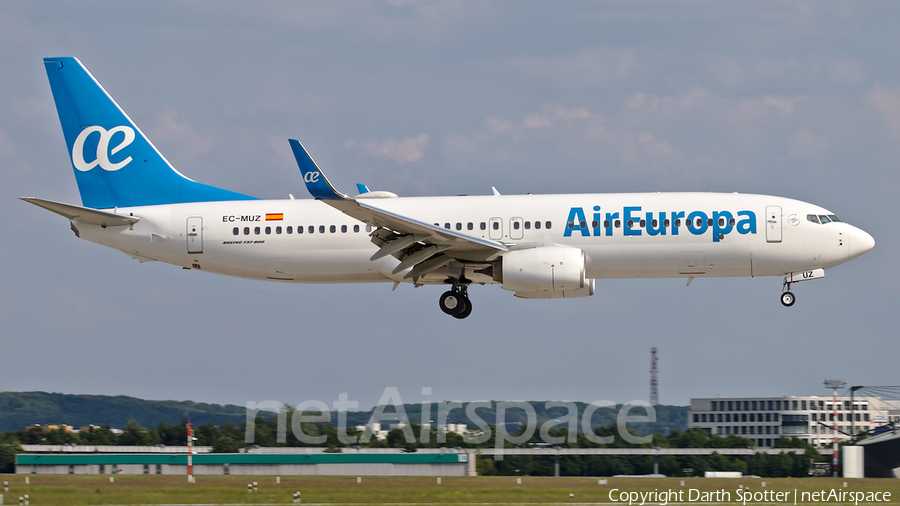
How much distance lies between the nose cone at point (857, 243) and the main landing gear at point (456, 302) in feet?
44.3

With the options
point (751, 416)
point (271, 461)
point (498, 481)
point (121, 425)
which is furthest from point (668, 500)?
point (751, 416)

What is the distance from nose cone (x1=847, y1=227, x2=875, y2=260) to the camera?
3456 centimetres

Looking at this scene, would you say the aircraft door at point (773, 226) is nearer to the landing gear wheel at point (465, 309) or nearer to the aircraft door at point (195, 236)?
the landing gear wheel at point (465, 309)

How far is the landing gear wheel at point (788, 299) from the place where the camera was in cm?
3569

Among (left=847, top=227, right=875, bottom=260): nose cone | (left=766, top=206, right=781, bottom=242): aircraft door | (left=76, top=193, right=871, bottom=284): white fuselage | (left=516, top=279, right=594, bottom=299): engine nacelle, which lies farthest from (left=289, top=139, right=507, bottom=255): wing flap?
(left=847, top=227, right=875, bottom=260): nose cone

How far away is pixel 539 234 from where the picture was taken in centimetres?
3475

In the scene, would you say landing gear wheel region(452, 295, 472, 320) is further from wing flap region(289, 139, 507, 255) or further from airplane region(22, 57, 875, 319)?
wing flap region(289, 139, 507, 255)

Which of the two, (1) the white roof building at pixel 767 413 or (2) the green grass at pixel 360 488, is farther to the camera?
(1) the white roof building at pixel 767 413

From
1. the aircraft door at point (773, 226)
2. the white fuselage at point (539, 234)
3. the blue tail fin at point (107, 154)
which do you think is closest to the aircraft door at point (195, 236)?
the white fuselage at point (539, 234)

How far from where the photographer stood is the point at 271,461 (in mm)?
45562

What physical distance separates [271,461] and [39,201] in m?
17.1

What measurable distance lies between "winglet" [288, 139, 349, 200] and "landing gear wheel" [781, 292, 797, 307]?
16.3 metres

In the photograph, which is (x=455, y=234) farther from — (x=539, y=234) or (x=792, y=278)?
(x=792, y=278)

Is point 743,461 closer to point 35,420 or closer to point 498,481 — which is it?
point 498,481
